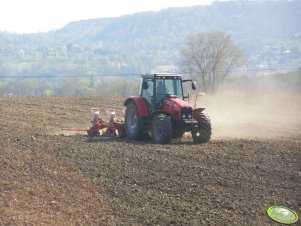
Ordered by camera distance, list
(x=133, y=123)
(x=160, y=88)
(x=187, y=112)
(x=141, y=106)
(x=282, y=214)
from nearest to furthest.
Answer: (x=282, y=214) < (x=187, y=112) < (x=160, y=88) < (x=141, y=106) < (x=133, y=123)

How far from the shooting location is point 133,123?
49.1ft

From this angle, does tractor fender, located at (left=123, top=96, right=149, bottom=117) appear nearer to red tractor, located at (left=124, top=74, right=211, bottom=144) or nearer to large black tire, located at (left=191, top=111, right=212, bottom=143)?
red tractor, located at (left=124, top=74, right=211, bottom=144)

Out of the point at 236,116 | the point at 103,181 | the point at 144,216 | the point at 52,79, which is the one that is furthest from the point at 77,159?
the point at 52,79

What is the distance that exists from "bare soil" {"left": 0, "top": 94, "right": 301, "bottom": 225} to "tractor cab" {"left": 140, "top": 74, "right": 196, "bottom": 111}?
3.91 feet

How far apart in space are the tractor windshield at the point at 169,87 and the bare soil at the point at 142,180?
1.44 m

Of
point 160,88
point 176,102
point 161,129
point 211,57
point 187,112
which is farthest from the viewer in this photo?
point 211,57

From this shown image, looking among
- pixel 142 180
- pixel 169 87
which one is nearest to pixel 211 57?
pixel 169 87

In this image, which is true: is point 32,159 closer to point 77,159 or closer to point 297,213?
point 77,159

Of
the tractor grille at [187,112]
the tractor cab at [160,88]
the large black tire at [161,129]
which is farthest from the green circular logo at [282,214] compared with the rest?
the tractor cab at [160,88]

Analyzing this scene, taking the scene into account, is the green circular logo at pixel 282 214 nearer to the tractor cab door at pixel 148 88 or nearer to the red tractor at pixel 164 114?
the red tractor at pixel 164 114

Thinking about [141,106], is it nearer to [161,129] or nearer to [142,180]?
[161,129]

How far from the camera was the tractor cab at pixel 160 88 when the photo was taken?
14.1 m

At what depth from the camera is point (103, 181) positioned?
368 inches

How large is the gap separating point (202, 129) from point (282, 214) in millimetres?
6299
